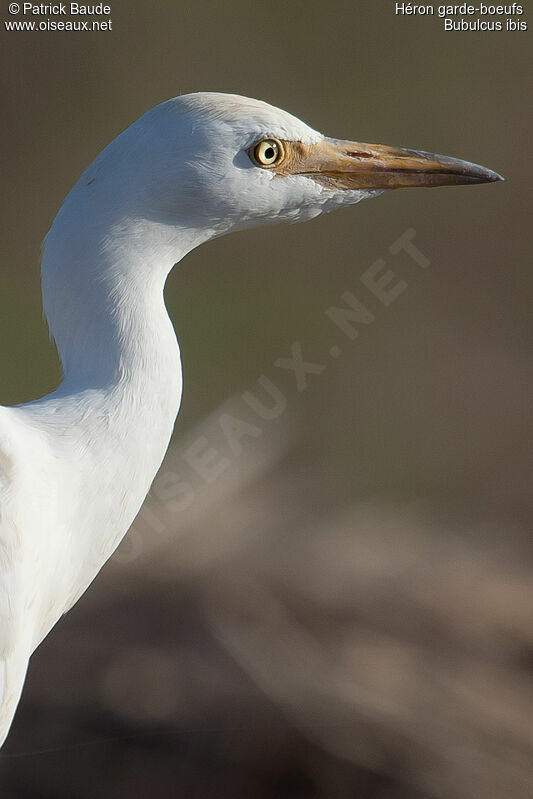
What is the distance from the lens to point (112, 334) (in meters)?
2.17

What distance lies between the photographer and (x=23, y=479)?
215 centimetres

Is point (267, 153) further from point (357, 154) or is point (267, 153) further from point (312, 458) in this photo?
point (312, 458)

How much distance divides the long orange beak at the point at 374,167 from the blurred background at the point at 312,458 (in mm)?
2092

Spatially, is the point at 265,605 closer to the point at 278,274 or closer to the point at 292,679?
the point at 292,679

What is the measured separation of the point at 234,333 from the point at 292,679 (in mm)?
3329

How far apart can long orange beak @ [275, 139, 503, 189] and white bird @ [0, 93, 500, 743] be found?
0.07 m

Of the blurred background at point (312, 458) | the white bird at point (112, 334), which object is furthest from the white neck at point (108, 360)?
the blurred background at point (312, 458)

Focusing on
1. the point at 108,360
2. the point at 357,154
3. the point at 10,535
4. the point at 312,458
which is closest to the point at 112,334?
the point at 108,360

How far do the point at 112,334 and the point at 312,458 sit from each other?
4489 mm

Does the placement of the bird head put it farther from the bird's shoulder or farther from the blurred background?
the blurred background

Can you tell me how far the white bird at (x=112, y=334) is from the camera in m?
2.15

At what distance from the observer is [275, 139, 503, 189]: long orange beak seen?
2.38 m

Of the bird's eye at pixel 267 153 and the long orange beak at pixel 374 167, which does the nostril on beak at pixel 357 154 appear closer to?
the long orange beak at pixel 374 167

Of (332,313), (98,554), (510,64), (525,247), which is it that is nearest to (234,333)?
(332,313)
